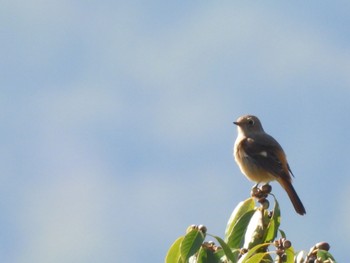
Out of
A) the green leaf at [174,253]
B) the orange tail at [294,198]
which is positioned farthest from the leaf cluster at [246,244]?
the orange tail at [294,198]

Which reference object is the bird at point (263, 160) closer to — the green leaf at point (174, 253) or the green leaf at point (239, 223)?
the green leaf at point (239, 223)

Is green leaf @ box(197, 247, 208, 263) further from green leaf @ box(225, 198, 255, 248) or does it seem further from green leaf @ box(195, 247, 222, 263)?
green leaf @ box(225, 198, 255, 248)

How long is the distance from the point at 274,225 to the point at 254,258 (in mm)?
749

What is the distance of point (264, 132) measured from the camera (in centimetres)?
1034

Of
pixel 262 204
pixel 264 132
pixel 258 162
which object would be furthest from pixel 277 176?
pixel 262 204

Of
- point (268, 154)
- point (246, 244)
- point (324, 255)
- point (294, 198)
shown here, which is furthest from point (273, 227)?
point (268, 154)

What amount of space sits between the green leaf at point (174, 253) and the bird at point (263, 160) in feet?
14.9

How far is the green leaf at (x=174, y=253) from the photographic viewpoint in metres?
4.42

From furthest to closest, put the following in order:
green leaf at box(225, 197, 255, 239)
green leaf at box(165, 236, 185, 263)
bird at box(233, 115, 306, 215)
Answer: bird at box(233, 115, 306, 215) → green leaf at box(225, 197, 255, 239) → green leaf at box(165, 236, 185, 263)

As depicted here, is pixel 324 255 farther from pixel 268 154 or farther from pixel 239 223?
pixel 268 154

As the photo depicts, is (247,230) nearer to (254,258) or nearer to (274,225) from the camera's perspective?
(274,225)

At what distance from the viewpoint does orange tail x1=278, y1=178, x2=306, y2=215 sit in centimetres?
881

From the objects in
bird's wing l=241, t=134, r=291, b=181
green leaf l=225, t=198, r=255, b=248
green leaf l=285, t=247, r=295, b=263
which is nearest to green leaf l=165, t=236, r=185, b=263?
green leaf l=225, t=198, r=255, b=248

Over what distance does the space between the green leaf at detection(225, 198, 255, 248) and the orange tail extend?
142 inches
